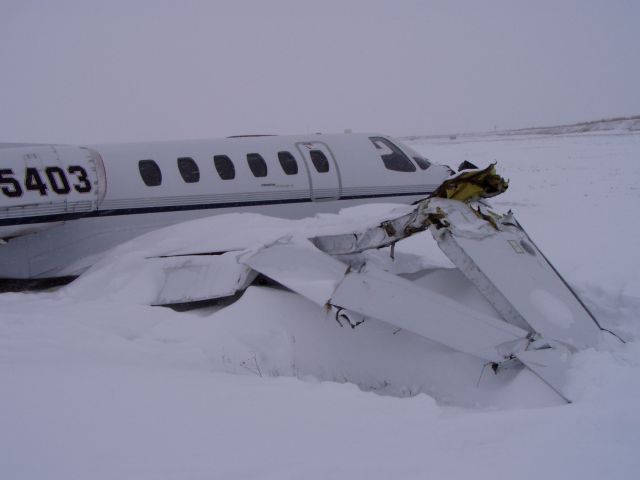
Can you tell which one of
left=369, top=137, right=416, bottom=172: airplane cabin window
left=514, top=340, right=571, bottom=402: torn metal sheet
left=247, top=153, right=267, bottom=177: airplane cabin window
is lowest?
left=514, top=340, right=571, bottom=402: torn metal sheet

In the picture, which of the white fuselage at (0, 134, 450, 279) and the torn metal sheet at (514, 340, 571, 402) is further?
the white fuselage at (0, 134, 450, 279)

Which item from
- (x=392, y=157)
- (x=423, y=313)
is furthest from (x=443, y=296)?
(x=392, y=157)

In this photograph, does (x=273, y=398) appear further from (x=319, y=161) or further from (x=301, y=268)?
(x=319, y=161)

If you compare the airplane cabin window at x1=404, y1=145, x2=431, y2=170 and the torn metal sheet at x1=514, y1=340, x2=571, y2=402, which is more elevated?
the airplane cabin window at x1=404, y1=145, x2=431, y2=170

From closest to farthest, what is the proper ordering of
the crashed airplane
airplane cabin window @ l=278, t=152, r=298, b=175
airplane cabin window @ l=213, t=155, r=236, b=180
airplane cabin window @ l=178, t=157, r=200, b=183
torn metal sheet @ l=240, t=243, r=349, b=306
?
the crashed airplane < torn metal sheet @ l=240, t=243, r=349, b=306 < airplane cabin window @ l=178, t=157, r=200, b=183 < airplane cabin window @ l=213, t=155, r=236, b=180 < airplane cabin window @ l=278, t=152, r=298, b=175

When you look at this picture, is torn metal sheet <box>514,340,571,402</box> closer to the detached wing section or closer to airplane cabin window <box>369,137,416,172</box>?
the detached wing section

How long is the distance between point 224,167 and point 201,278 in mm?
3068

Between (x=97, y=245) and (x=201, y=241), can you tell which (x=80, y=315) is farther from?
(x=97, y=245)

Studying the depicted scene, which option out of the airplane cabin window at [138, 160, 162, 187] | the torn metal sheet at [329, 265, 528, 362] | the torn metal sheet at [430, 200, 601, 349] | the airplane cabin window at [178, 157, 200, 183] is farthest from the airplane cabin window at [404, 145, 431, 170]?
the torn metal sheet at [329, 265, 528, 362]

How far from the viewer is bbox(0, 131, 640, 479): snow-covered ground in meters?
2.81

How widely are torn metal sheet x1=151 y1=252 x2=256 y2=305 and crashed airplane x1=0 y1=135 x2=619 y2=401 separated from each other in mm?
17

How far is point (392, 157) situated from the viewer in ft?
36.3

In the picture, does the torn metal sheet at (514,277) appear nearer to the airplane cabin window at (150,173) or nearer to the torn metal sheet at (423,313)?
the torn metal sheet at (423,313)

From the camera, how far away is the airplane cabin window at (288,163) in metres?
9.98
